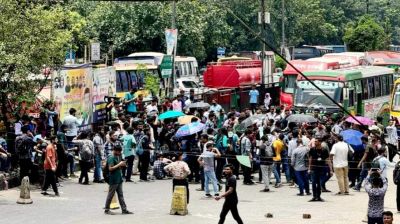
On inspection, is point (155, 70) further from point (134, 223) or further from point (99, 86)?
point (134, 223)

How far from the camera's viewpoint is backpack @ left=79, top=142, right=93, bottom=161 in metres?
24.3

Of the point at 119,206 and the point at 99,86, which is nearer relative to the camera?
the point at 119,206

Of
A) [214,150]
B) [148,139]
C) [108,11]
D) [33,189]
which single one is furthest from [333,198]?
[108,11]

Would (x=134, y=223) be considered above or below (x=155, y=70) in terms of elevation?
below

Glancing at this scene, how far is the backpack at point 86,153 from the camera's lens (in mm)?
24328

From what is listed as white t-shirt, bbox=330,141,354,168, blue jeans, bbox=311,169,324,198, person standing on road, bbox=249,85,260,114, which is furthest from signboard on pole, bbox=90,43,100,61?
blue jeans, bbox=311,169,324,198

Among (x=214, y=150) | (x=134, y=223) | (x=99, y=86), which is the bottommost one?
(x=134, y=223)

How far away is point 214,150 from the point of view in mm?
22906

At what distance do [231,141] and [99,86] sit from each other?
778 centimetres

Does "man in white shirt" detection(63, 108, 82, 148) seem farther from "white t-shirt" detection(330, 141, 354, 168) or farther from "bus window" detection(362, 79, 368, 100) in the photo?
"bus window" detection(362, 79, 368, 100)

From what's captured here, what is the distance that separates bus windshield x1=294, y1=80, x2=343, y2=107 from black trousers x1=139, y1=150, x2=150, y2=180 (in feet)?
39.4

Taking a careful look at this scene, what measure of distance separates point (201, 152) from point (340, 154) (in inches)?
136

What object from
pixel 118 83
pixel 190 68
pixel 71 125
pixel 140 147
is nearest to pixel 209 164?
pixel 140 147

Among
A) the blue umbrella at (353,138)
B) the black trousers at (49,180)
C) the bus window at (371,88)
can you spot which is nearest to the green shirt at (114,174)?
the black trousers at (49,180)
